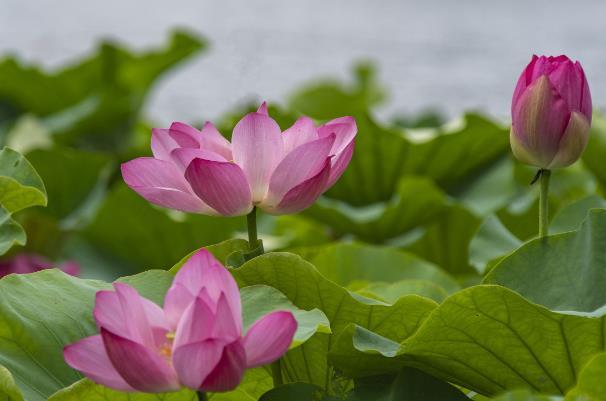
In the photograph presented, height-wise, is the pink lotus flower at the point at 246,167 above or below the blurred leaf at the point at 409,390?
above

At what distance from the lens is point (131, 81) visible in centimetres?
186

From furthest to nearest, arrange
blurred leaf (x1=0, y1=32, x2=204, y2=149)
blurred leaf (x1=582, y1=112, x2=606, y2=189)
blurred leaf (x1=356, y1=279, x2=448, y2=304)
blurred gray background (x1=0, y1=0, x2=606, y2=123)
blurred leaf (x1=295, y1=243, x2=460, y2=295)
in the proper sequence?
blurred gray background (x1=0, y1=0, x2=606, y2=123), blurred leaf (x1=0, y1=32, x2=204, y2=149), blurred leaf (x1=582, y1=112, x2=606, y2=189), blurred leaf (x1=295, y1=243, x2=460, y2=295), blurred leaf (x1=356, y1=279, x2=448, y2=304)

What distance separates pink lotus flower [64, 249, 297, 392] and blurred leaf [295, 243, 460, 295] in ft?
1.64

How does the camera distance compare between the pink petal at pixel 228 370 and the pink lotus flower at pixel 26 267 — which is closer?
the pink petal at pixel 228 370

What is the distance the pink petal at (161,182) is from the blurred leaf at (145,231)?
0.76 meters

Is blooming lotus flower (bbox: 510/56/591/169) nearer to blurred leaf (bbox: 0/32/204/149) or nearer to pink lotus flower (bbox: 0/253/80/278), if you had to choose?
pink lotus flower (bbox: 0/253/80/278)

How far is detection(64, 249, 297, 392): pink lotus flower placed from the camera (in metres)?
0.48

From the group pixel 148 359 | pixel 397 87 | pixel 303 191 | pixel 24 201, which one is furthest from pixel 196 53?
pixel 397 87

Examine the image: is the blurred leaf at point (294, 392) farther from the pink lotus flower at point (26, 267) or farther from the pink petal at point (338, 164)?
the pink lotus flower at point (26, 267)

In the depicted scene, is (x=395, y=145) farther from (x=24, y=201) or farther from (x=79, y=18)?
(x=79, y=18)

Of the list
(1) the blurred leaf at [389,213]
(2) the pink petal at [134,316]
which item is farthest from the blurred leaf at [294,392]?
(1) the blurred leaf at [389,213]

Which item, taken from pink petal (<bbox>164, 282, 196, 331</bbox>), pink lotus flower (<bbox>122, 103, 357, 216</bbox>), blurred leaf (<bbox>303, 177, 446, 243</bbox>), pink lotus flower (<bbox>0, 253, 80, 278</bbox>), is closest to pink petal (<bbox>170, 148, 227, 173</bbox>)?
pink lotus flower (<bbox>122, 103, 357, 216</bbox>)

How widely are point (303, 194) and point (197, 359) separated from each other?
167 mm

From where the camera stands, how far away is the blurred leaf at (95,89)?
177 centimetres
